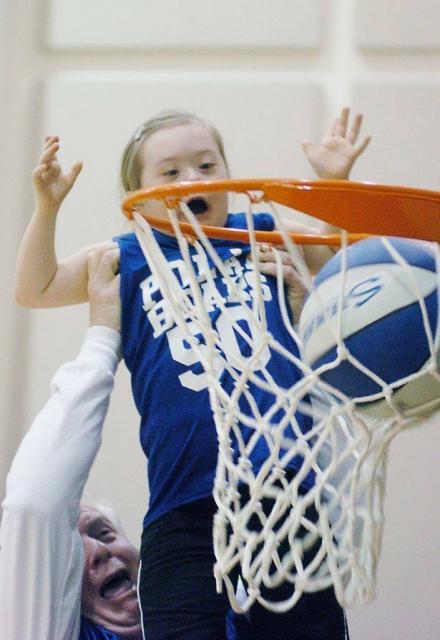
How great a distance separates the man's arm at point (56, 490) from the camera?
48.1 inches

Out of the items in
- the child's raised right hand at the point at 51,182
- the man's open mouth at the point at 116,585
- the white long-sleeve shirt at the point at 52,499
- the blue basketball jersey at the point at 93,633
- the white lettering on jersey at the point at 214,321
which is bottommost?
the blue basketball jersey at the point at 93,633

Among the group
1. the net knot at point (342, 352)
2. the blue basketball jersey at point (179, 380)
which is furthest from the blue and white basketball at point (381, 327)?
the blue basketball jersey at point (179, 380)

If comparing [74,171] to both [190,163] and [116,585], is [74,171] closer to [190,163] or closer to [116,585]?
[190,163]

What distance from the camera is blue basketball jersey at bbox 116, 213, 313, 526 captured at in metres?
1.16

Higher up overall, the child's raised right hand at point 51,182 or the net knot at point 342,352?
the child's raised right hand at point 51,182

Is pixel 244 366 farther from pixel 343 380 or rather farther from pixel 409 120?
pixel 409 120

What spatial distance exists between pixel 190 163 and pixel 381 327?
0.47m

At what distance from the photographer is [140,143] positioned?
1.37 metres

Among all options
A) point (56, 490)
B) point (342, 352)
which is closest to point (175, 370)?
point (56, 490)

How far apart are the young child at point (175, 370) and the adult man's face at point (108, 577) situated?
278mm

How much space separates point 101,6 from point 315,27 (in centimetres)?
37

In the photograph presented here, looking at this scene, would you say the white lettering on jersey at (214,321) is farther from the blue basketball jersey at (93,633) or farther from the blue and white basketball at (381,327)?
the blue basketball jersey at (93,633)

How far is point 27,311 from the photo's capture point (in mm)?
1709

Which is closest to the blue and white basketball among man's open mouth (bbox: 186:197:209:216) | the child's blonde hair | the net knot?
the net knot
